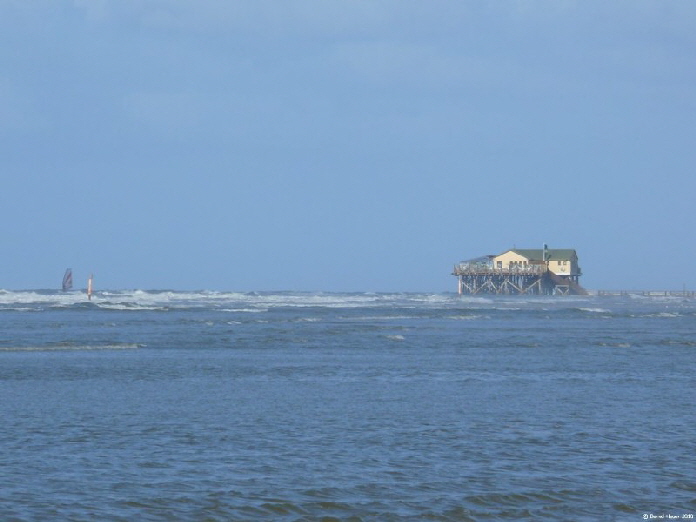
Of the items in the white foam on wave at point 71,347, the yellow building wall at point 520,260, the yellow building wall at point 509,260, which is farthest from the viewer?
the yellow building wall at point 520,260

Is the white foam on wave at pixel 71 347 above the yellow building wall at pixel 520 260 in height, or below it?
below

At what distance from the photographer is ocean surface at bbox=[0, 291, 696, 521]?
10.6m

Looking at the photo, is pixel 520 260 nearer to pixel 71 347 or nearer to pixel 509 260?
pixel 509 260

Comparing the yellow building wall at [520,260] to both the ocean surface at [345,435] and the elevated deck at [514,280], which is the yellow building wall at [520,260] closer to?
the elevated deck at [514,280]

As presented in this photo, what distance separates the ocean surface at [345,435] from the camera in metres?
10.6

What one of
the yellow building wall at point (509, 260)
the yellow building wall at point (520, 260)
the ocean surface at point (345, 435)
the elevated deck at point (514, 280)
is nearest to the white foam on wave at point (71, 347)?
the ocean surface at point (345, 435)

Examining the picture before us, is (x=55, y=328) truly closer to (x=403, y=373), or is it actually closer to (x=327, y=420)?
(x=403, y=373)

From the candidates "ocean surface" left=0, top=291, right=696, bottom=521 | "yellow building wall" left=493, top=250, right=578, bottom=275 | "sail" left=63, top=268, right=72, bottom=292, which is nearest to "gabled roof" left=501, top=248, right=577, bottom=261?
"yellow building wall" left=493, top=250, right=578, bottom=275

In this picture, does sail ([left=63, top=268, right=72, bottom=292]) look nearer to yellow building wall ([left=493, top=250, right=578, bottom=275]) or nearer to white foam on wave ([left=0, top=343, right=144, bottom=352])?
yellow building wall ([left=493, top=250, right=578, bottom=275])

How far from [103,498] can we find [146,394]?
348 inches

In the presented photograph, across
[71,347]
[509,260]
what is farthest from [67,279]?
[71,347]

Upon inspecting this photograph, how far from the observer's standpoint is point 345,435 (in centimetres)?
1466

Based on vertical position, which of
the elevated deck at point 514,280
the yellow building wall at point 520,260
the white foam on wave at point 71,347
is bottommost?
the white foam on wave at point 71,347

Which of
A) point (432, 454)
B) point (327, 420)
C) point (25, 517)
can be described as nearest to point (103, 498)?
point (25, 517)
